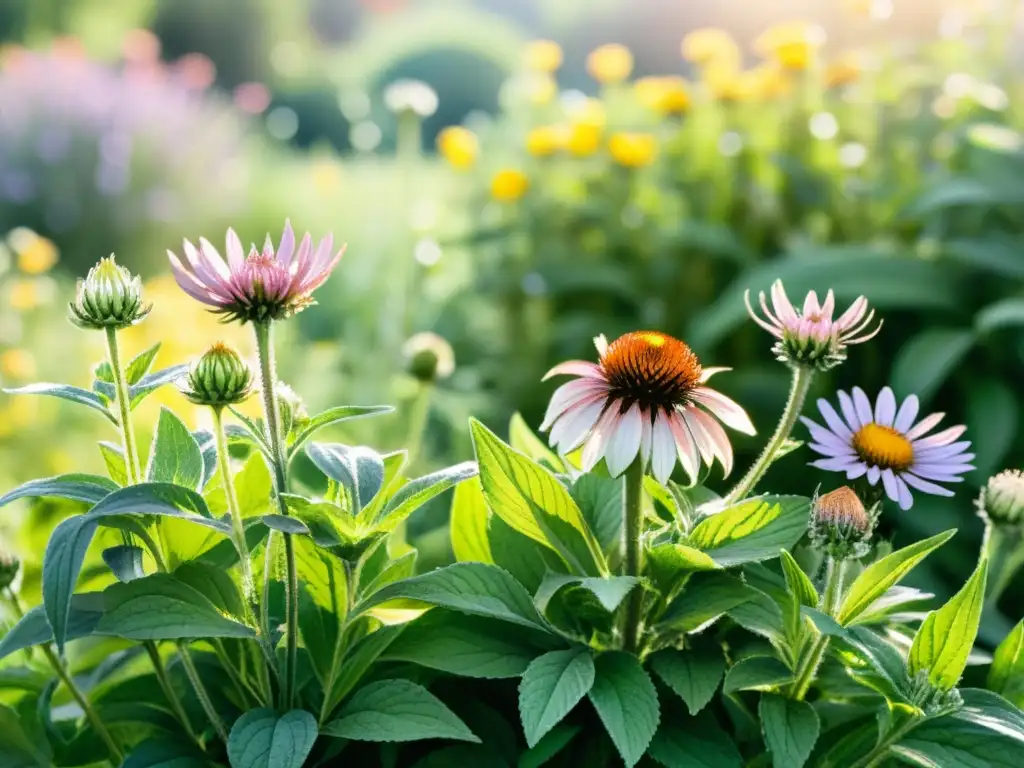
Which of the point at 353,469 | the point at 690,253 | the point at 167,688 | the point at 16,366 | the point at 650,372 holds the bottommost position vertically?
the point at 167,688

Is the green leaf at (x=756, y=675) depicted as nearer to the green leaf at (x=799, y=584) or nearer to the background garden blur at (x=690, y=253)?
the green leaf at (x=799, y=584)

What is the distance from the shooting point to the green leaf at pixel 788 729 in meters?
0.86

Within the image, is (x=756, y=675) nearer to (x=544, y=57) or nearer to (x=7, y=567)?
(x=7, y=567)

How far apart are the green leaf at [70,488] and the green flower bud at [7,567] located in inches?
5.0

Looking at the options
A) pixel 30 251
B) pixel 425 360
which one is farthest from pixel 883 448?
pixel 30 251

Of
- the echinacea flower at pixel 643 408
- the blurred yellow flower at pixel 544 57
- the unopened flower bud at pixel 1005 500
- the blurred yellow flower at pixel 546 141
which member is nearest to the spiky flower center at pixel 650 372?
the echinacea flower at pixel 643 408

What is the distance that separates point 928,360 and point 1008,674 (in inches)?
46.6

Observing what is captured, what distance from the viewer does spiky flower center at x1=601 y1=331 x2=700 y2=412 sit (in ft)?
2.87

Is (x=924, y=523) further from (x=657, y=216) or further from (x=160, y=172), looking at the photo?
Answer: (x=160, y=172)

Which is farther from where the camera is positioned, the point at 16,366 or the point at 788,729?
the point at 16,366

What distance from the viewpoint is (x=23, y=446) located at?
268 centimetres

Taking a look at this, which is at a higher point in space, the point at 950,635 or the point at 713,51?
the point at 713,51

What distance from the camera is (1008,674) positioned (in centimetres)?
98

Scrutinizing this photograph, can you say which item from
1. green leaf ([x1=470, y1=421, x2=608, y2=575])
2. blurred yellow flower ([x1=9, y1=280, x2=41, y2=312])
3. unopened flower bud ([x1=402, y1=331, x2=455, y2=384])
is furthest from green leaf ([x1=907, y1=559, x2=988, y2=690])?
blurred yellow flower ([x1=9, y1=280, x2=41, y2=312])
